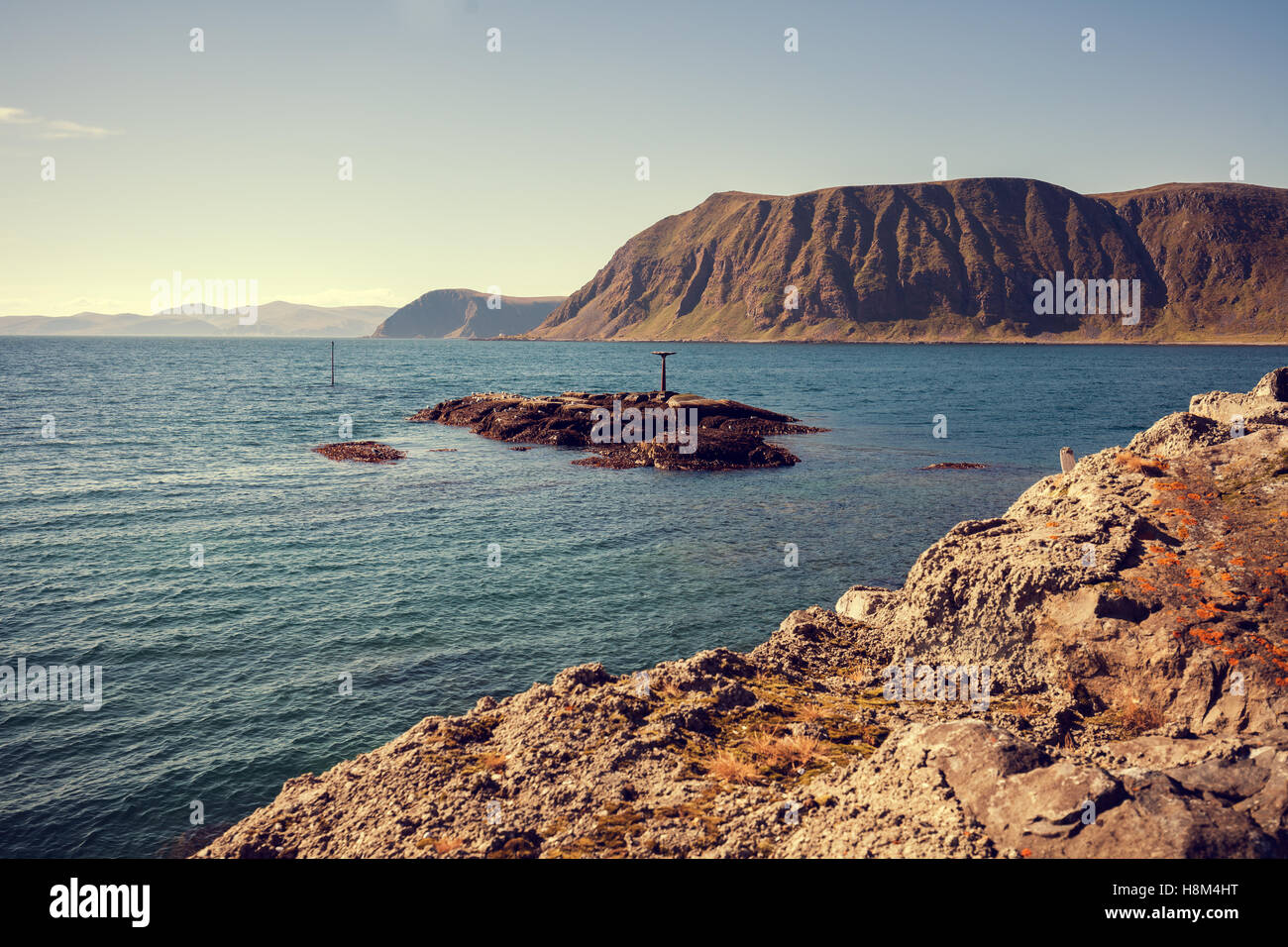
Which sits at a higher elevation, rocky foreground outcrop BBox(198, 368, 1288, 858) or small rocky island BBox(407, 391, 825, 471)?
small rocky island BBox(407, 391, 825, 471)

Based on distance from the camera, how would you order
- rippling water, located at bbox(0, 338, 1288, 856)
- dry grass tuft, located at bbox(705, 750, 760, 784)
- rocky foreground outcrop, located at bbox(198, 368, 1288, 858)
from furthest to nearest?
1. rippling water, located at bbox(0, 338, 1288, 856)
2. dry grass tuft, located at bbox(705, 750, 760, 784)
3. rocky foreground outcrop, located at bbox(198, 368, 1288, 858)

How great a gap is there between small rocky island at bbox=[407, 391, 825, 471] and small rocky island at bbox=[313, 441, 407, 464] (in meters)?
11.9

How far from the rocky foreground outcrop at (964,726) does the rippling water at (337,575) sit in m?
3.57

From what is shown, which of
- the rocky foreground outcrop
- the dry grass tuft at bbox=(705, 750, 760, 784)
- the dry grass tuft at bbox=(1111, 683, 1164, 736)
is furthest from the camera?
the dry grass tuft at bbox=(1111, 683, 1164, 736)

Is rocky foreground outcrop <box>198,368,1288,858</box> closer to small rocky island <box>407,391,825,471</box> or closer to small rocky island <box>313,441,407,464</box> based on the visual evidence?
small rocky island <box>407,391,825,471</box>

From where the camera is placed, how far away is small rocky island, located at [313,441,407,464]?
53.0 metres

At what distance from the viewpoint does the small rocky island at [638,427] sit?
53219 millimetres

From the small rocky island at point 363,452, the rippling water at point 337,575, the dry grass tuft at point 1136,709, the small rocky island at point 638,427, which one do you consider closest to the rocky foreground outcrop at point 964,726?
the dry grass tuft at point 1136,709

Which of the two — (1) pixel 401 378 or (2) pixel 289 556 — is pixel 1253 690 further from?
(1) pixel 401 378

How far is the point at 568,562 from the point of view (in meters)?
29.5

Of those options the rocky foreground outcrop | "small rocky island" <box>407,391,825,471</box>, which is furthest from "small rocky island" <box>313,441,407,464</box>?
the rocky foreground outcrop

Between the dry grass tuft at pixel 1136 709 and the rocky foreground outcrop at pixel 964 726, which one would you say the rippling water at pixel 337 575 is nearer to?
the rocky foreground outcrop at pixel 964 726

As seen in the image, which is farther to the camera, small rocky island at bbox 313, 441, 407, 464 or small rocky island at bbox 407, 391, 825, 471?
small rocky island at bbox 407, 391, 825, 471
